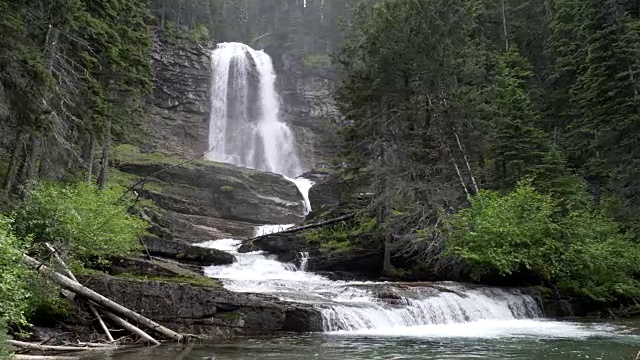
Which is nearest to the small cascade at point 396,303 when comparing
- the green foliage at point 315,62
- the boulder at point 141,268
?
the boulder at point 141,268

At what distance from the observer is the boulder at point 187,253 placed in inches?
908

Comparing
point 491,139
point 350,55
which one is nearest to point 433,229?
point 491,139

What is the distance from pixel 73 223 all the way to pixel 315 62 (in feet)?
174

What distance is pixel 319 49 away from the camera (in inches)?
2724

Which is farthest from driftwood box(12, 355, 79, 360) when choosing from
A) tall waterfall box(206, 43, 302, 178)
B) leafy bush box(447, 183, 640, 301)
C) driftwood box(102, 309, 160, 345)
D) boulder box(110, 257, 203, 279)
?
tall waterfall box(206, 43, 302, 178)

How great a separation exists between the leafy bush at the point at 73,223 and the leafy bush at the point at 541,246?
11384 millimetres

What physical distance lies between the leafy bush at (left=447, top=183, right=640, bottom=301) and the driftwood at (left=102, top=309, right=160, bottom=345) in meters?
11.8

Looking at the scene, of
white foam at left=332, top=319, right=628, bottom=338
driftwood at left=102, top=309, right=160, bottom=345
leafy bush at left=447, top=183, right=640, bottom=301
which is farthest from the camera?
leafy bush at left=447, top=183, right=640, bottom=301

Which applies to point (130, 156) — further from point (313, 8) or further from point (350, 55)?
point (313, 8)

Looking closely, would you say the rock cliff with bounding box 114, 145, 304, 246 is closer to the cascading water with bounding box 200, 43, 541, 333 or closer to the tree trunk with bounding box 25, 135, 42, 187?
the cascading water with bounding box 200, 43, 541, 333

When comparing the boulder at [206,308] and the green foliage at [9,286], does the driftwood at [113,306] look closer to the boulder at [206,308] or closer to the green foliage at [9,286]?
the boulder at [206,308]

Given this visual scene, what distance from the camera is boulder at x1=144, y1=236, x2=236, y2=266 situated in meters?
23.1

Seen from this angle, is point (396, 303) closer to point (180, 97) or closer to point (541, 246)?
point (541, 246)

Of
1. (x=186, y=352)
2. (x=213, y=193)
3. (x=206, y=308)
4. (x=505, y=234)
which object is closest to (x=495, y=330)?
(x=505, y=234)
